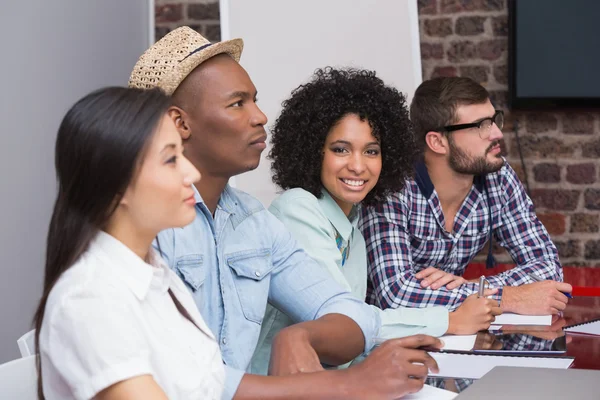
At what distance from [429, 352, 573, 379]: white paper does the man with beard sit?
71 centimetres

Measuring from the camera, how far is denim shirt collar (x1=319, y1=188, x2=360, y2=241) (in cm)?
185

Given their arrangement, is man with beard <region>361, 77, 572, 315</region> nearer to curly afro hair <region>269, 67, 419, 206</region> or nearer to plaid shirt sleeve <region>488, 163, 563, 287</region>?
plaid shirt sleeve <region>488, 163, 563, 287</region>

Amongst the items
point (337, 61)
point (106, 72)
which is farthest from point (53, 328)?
point (106, 72)

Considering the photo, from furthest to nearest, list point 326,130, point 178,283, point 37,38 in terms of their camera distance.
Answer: point 37,38 → point 326,130 → point 178,283

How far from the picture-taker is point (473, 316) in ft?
5.61

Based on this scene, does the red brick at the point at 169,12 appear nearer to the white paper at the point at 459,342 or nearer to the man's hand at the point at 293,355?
the white paper at the point at 459,342

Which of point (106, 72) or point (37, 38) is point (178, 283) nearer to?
point (37, 38)

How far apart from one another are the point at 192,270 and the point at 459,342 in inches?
23.3

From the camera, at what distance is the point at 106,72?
3531 mm

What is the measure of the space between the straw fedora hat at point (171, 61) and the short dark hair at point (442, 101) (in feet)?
3.57

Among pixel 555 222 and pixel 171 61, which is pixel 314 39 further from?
pixel 171 61

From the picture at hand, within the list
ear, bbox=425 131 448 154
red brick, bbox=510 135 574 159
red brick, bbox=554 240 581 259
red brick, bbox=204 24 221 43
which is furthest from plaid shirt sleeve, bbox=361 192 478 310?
red brick, bbox=204 24 221 43

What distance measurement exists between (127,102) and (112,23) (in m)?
2.83

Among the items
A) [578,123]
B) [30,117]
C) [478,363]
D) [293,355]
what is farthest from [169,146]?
[578,123]
